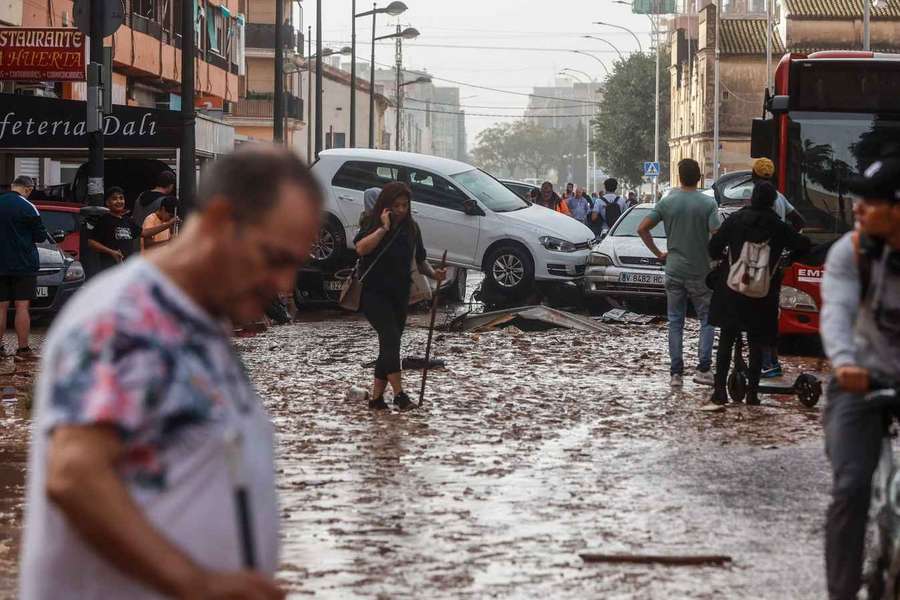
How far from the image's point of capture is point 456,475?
9.20m

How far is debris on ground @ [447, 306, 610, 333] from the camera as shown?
2006 centimetres

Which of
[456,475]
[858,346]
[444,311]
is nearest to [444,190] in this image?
[444,311]

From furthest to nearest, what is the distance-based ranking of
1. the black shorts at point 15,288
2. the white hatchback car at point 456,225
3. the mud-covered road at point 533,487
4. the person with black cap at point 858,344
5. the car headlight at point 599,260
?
the white hatchback car at point 456,225, the car headlight at point 599,260, the black shorts at point 15,288, the mud-covered road at point 533,487, the person with black cap at point 858,344

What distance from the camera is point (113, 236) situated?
673 inches

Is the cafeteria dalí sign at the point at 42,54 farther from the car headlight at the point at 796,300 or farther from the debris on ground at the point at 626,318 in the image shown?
the car headlight at the point at 796,300

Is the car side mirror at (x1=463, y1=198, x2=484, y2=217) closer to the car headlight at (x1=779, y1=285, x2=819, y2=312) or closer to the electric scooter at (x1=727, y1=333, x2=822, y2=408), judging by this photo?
the car headlight at (x1=779, y1=285, x2=819, y2=312)

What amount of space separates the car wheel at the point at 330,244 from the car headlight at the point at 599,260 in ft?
10.8

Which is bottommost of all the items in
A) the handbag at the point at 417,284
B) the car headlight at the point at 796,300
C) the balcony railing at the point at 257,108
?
the car headlight at the point at 796,300

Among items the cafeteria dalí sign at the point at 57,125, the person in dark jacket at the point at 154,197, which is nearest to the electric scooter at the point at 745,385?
the person in dark jacket at the point at 154,197

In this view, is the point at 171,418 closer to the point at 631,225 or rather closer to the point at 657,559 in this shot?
the point at 657,559

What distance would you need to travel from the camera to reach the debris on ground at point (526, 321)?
65.8 feet

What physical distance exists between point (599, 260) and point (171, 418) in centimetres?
1997

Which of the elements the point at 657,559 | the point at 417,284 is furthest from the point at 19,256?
the point at 657,559

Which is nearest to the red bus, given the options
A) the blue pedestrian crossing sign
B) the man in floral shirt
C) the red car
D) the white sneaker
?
the white sneaker
